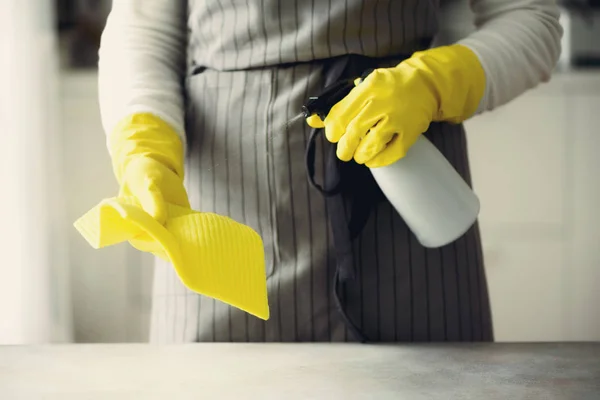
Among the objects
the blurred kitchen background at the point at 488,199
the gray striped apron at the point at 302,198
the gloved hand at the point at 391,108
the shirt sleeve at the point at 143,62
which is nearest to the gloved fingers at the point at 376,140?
the gloved hand at the point at 391,108

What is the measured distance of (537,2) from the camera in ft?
2.30

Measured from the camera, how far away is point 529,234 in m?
1.55

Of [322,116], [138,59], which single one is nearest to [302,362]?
[322,116]

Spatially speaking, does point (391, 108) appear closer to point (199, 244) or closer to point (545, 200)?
point (199, 244)

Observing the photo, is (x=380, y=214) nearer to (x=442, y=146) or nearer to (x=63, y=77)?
(x=442, y=146)

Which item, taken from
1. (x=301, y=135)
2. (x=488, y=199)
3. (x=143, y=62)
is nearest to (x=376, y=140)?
(x=301, y=135)

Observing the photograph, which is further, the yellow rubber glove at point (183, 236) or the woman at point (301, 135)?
the woman at point (301, 135)

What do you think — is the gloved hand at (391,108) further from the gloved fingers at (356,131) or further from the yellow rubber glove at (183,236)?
the yellow rubber glove at (183,236)

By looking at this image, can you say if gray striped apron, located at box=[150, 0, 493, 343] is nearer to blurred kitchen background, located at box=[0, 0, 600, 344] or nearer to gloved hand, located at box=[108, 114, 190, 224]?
gloved hand, located at box=[108, 114, 190, 224]

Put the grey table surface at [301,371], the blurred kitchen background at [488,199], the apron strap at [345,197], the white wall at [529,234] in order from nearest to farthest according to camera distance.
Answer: the grey table surface at [301,371] → the apron strap at [345,197] → the blurred kitchen background at [488,199] → the white wall at [529,234]

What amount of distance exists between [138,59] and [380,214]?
0.99 ft

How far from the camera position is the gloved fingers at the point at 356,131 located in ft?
1.91

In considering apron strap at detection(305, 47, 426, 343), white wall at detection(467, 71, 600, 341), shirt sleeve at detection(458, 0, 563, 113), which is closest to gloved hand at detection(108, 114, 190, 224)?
apron strap at detection(305, 47, 426, 343)

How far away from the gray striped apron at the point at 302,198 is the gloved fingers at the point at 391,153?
0.11 m
